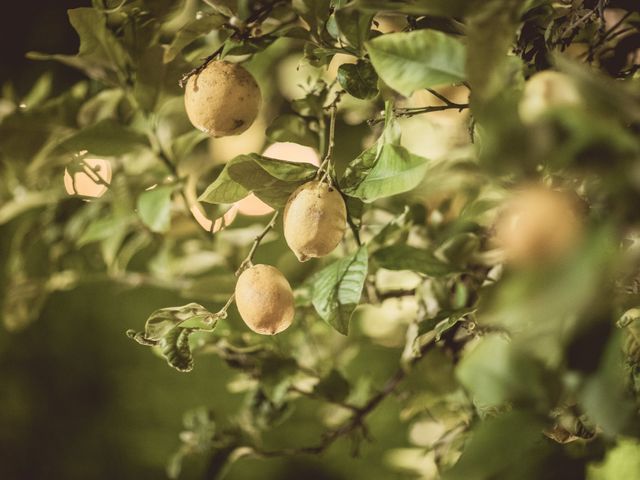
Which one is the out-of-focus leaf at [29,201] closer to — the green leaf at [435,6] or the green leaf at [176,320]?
the green leaf at [176,320]

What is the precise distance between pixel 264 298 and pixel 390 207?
24cm

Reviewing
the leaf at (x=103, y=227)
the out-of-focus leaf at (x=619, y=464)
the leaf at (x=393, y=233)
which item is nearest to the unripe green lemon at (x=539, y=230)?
the leaf at (x=393, y=233)

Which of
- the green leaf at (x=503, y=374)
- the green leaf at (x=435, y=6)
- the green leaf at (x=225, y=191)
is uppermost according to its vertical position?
the green leaf at (x=435, y=6)

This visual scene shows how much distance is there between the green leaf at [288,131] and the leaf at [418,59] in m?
0.15

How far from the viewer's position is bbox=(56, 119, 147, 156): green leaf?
55cm

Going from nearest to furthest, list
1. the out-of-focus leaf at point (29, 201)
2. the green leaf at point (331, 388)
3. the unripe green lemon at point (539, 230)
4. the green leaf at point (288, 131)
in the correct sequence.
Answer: the unripe green lemon at point (539, 230), the green leaf at point (288, 131), the green leaf at point (331, 388), the out-of-focus leaf at point (29, 201)

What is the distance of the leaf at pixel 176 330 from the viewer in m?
0.40

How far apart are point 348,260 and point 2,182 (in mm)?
696

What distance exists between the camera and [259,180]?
1.32ft

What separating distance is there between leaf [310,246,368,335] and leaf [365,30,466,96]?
0.13 meters

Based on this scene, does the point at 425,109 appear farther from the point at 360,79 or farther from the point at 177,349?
the point at 177,349

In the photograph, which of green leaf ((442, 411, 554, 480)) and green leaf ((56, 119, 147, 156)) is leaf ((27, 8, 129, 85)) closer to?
green leaf ((56, 119, 147, 156))

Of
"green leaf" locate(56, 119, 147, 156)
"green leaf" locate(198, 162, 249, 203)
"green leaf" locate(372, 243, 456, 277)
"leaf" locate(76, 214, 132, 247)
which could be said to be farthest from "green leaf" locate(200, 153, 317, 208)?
"leaf" locate(76, 214, 132, 247)

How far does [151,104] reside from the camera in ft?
1.86
